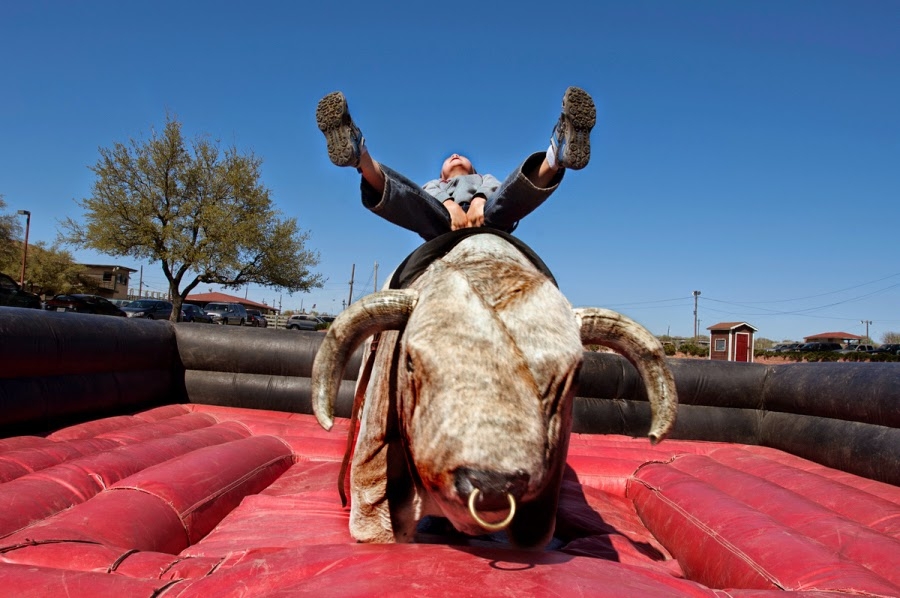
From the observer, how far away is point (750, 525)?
307 centimetres

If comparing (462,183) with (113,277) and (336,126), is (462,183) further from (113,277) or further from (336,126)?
(113,277)

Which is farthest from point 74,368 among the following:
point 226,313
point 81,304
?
point 226,313

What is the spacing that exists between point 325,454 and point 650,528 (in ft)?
9.32

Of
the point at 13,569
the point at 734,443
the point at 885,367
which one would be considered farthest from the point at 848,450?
the point at 13,569

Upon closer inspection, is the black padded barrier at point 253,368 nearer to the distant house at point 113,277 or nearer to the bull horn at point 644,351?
the bull horn at point 644,351

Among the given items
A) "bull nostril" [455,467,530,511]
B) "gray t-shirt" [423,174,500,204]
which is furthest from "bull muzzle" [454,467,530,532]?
"gray t-shirt" [423,174,500,204]

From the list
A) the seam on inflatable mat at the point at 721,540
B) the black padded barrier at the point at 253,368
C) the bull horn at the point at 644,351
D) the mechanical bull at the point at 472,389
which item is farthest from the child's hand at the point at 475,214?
the black padded barrier at the point at 253,368

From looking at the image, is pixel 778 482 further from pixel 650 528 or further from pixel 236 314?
pixel 236 314

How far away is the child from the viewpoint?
2.60 metres

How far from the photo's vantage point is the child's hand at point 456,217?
11.6 feet

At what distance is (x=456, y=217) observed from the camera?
141 inches

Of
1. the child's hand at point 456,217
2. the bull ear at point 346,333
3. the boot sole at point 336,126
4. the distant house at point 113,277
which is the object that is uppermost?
the distant house at point 113,277

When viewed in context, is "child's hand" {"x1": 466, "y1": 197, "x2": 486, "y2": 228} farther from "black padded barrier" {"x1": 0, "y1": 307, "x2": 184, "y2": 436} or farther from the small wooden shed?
the small wooden shed

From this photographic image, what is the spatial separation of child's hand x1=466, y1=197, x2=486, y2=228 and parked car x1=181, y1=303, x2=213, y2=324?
26.7 metres
